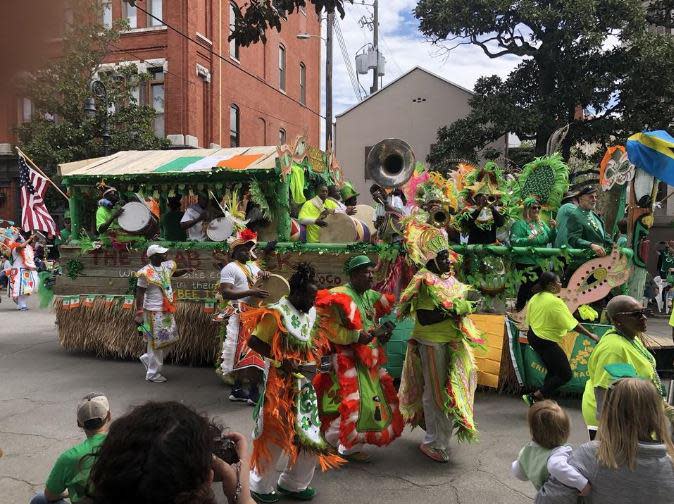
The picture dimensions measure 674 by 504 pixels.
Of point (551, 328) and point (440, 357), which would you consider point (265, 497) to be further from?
point (551, 328)

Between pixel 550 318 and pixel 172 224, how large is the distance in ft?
20.2

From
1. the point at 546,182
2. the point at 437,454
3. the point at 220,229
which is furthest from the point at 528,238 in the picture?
the point at 220,229

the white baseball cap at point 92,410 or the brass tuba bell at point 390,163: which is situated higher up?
the brass tuba bell at point 390,163

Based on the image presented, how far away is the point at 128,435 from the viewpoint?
4.69ft

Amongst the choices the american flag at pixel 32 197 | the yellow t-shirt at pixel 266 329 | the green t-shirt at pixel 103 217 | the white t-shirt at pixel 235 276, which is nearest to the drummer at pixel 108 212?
the green t-shirt at pixel 103 217

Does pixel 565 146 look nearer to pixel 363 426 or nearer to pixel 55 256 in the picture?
pixel 363 426

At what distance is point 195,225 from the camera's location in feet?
27.4

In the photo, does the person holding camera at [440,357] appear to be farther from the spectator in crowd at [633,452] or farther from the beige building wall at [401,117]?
the beige building wall at [401,117]

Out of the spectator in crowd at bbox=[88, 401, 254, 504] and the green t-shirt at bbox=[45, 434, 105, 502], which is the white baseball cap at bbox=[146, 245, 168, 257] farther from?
the spectator in crowd at bbox=[88, 401, 254, 504]

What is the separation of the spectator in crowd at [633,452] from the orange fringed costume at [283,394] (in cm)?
193

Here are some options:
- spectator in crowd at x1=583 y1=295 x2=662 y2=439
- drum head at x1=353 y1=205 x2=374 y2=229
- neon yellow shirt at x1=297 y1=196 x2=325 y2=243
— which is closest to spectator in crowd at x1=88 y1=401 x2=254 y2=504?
spectator in crowd at x1=583 y1=295 x2=662 y2=439

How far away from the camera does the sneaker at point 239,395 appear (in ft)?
20.4

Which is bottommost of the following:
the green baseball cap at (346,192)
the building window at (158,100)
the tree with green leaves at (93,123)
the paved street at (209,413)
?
the paved street at (209,413)

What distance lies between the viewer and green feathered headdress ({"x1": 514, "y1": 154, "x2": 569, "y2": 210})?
7746 millimetres
